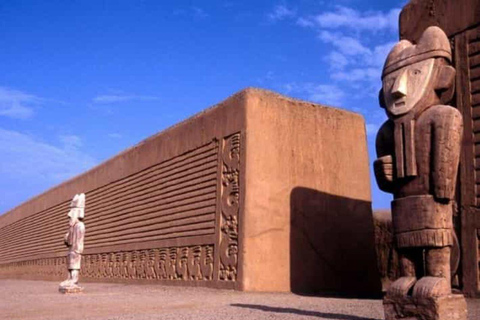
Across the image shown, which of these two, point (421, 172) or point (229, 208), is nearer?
point (421, 172)

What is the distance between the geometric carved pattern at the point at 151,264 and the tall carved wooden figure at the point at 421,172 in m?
6.75

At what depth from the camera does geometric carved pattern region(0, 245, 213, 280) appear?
11688mm

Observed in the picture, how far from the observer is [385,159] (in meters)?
5.25

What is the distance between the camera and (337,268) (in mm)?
11625

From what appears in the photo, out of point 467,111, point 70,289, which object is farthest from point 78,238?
point 467,111

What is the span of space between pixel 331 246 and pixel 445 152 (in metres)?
7.04

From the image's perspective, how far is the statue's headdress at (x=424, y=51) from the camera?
519cm

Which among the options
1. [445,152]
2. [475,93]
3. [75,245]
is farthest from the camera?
[75,245]

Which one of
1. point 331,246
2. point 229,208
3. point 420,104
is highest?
point 420,104

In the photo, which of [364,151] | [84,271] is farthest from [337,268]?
[84,271]

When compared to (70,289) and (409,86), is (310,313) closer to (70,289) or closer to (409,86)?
(409,86)

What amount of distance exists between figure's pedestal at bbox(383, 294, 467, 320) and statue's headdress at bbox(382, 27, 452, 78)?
2219mm

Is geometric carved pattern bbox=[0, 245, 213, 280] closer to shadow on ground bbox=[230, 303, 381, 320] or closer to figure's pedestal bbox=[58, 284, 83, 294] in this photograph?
figure's pedestal bbox=[58, 284, 83, 294]

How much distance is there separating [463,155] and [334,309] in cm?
310
